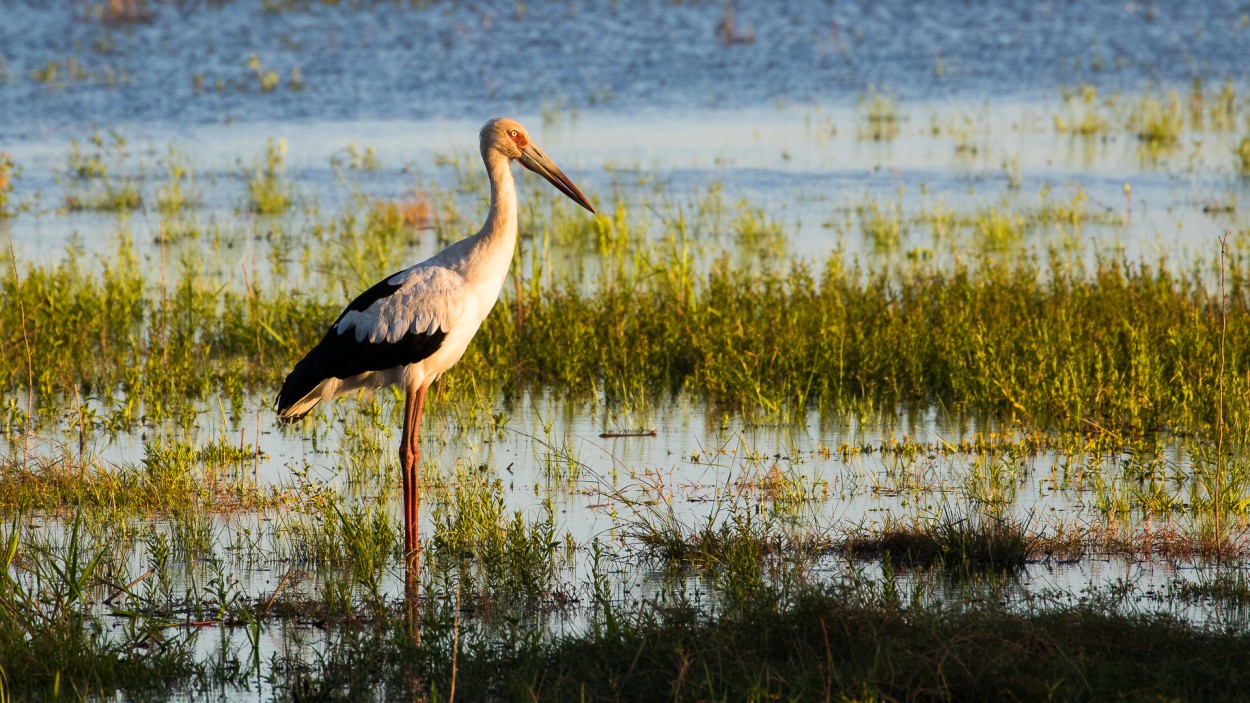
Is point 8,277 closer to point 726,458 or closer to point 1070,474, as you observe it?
point 726,458

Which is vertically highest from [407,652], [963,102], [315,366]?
[963,102]

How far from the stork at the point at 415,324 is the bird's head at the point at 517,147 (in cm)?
26

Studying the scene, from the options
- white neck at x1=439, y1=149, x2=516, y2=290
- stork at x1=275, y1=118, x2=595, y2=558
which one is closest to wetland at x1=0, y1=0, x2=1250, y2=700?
stork at x1=275, y1=118, x2=595, y2=558

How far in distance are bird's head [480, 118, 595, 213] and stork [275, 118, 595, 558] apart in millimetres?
264

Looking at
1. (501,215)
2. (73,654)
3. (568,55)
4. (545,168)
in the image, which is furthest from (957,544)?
(568,55)

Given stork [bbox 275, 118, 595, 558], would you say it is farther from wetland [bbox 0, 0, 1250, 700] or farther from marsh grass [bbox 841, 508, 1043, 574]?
marsh grass [bbox 841, 508, 1043, 574]

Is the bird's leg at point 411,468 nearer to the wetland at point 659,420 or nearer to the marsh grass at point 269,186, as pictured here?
the wetland at point 659,420

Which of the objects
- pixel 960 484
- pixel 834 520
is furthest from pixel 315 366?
pixel 960 484

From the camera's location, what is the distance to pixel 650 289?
9.93 m

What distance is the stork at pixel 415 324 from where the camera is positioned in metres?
6.75

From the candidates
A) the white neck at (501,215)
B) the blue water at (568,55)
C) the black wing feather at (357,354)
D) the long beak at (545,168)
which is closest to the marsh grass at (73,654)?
the black wing feather at (357,354)

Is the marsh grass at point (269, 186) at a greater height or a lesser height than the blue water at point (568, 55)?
lesser

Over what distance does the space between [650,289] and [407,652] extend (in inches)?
212

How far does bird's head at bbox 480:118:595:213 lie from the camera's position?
287 inches
